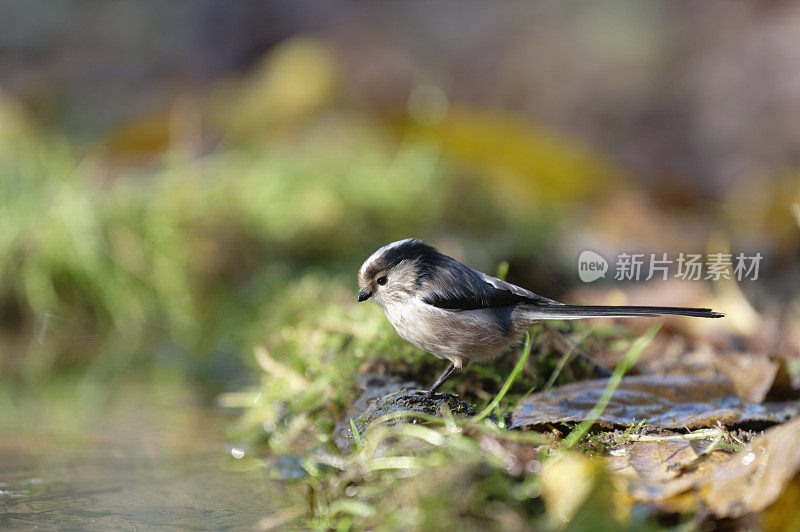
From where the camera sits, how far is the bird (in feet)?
6.44

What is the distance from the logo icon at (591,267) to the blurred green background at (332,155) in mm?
74

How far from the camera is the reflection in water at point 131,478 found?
5.92 ft

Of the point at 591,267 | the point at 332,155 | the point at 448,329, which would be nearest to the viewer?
the point at 448,329

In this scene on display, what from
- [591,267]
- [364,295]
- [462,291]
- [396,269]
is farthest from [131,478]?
[591,267]

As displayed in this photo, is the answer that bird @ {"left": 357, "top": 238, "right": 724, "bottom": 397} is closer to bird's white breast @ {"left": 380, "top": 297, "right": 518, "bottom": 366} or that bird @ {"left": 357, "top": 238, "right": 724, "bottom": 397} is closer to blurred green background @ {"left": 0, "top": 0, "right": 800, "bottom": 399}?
bird's white breast @ {"left": 380, "top": 297, "right": 518, "bottom": 366}

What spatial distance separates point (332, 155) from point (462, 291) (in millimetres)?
4275

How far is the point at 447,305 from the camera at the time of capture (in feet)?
6.46

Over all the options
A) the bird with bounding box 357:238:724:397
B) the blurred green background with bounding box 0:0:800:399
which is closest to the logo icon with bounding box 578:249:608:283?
the blurred green background with bounding box 0:0:800:399

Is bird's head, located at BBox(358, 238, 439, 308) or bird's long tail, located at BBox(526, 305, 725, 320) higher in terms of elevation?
bird's head, located at BBox(358, 238, 439, 308)

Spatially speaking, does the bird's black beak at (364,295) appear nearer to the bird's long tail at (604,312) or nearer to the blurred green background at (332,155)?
the bird's long tail at (604,312)

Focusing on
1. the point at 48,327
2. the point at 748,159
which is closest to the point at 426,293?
the point at 48,327

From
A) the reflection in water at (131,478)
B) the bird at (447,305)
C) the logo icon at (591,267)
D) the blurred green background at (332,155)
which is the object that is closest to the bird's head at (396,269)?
the bird at (447,305)

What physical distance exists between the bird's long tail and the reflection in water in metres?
0.75

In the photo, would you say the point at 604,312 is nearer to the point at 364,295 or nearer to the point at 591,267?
the point at 364,295
